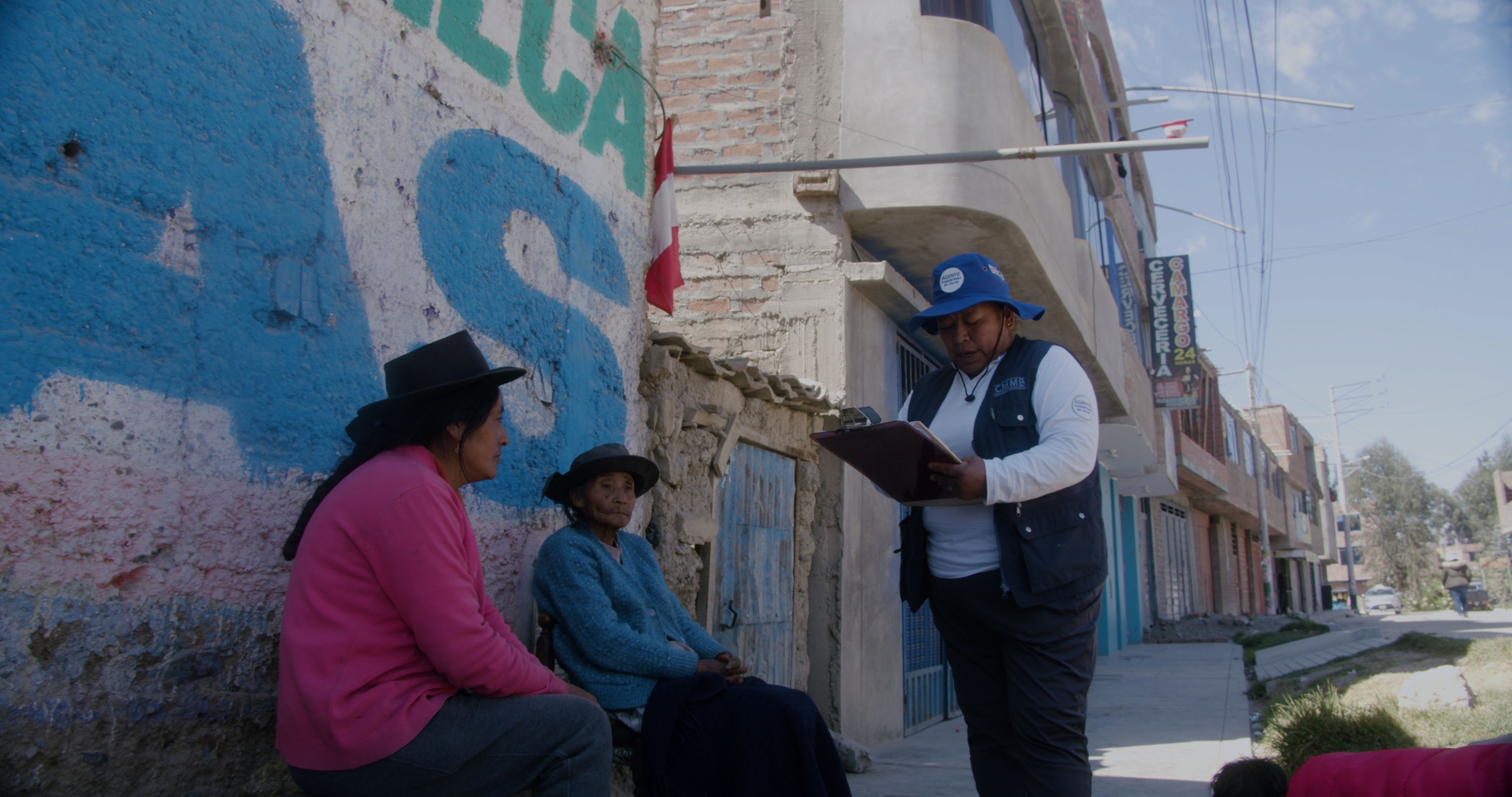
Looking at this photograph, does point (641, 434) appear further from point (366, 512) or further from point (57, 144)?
point (57, 144)

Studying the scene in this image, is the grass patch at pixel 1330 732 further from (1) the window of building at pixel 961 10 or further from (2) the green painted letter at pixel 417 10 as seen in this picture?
(2) the green painted letter at pixel 417 10

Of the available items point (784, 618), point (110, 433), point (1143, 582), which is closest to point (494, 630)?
point (110, 433)

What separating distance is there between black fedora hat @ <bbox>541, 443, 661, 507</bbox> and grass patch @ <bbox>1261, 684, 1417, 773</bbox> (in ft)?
10.8

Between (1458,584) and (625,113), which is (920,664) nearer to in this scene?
(625,113)

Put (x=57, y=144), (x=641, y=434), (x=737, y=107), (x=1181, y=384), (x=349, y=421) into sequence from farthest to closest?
(x=1181, y=384) → (x=737, y=107) → (x=641, y=434) → (x=349, y=421) → (x=57, y=144)

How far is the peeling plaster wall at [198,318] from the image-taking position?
193cm

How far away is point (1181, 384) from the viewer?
15.5 metres

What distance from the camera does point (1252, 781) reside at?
2201 mm

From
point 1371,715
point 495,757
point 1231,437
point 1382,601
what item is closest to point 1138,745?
point 1371,715

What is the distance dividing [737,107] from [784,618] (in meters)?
3.24

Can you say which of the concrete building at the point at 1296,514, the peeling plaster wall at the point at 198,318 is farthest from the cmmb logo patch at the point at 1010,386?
the concrete building at the point at 1296,514

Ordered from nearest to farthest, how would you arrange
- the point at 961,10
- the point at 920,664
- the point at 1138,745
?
the point at 1138,745, the point at 961,10, the point at 920,664

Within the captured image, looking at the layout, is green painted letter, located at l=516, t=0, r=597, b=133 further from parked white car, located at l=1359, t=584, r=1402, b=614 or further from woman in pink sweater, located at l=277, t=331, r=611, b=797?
parked white car, located at l=1359, t=584, r=1402, b=614

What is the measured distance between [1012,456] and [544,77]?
89.4 inches
